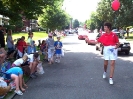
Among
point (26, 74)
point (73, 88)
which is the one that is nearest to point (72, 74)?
point (26, 74)

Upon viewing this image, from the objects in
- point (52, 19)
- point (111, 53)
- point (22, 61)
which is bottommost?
point (22, 61)

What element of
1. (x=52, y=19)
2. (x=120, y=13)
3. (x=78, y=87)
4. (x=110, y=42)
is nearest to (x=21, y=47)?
(x=110, y=42)

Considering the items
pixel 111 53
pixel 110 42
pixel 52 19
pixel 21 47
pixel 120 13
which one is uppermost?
pixel 120 13

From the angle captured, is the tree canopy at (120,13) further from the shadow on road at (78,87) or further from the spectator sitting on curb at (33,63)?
the spectator sitting on curb at (33,63)

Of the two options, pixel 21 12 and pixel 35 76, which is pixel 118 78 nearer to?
pixel 35 76

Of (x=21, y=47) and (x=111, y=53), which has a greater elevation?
(x=111, y=53)

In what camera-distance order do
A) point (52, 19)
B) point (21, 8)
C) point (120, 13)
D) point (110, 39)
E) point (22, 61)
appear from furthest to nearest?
point (120, 13) → point (52, 19) → point (21, 8) → point (110, 39) → point (22, 61)

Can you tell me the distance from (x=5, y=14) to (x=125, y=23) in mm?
33467

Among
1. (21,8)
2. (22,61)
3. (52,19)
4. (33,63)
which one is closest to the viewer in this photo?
(22,61)

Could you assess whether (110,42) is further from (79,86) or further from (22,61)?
(22,61)

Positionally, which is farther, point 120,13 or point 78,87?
point 120,13

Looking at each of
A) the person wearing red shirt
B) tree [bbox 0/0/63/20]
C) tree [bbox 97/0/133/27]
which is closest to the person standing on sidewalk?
the person wearing red shirt

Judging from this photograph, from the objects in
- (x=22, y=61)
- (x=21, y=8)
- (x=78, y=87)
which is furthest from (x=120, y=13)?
(x=22, y=61)

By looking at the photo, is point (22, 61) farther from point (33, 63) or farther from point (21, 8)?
point (21, 8)
